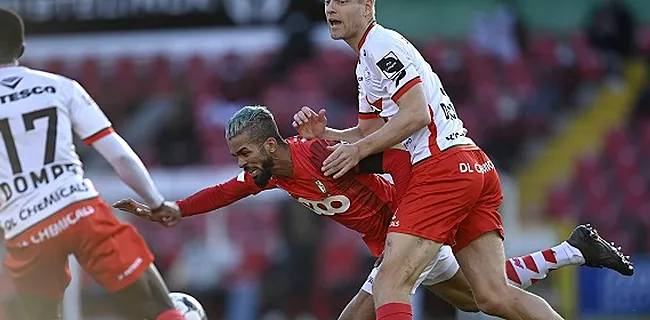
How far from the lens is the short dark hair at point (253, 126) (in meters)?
7.05

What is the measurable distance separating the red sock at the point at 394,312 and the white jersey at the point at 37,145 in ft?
5.47

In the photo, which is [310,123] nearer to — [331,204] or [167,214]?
[331,204]

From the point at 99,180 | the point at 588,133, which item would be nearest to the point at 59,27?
the point at 99,180

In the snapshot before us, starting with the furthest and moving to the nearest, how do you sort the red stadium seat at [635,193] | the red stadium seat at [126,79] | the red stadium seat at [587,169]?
the red stadium seat at [126,79] < the red stadium seat at [587,169] < the red stadium seat at [635,193]

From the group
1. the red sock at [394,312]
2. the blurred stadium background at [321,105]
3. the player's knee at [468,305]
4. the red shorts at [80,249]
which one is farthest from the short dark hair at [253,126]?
the blurred stadium background at [321,105]

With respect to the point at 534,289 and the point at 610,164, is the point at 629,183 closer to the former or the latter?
the point at 610,164

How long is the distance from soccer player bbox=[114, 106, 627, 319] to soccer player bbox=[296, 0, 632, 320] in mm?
204

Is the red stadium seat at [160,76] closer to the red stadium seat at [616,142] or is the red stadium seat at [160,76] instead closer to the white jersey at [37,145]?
the red stadium seat at [616,142]

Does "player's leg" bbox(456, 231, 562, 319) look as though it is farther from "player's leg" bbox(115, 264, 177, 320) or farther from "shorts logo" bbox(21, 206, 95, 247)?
"shorts logo" bbox(21, 206, 95, 247)

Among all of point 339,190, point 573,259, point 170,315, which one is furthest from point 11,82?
point 573,259

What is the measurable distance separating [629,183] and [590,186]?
20.1 inches

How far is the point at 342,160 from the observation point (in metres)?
6.79

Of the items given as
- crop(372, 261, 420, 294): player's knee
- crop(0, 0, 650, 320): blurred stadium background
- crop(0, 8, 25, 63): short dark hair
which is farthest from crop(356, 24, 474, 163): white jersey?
crop(0, 0, 650, 320): blurred stadium background

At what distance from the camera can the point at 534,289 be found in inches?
516
